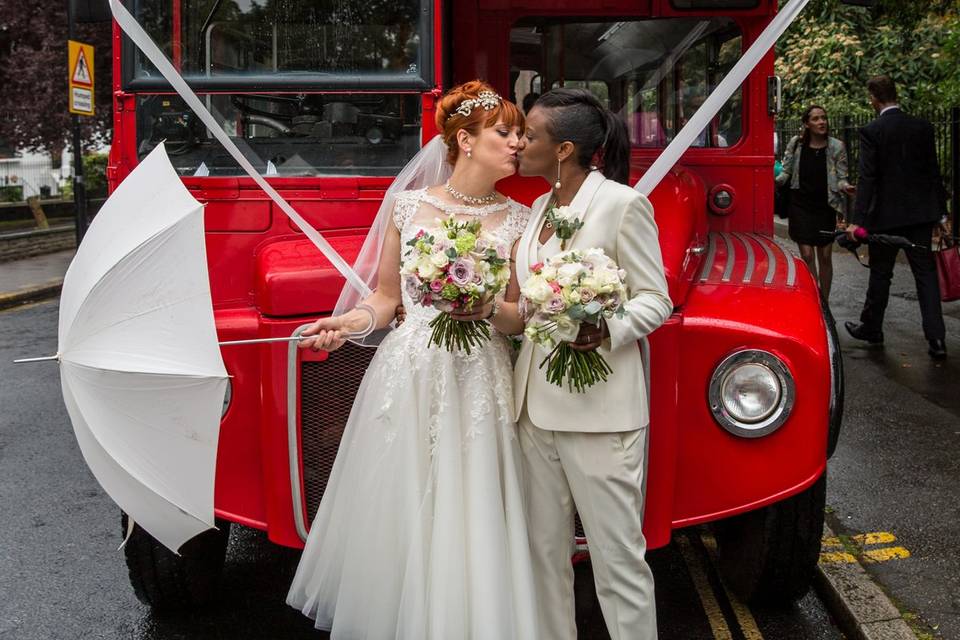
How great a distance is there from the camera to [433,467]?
3.27 metres

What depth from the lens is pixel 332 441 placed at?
364 centimetres

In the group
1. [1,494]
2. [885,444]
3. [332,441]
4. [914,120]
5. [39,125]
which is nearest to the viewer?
[332,441]

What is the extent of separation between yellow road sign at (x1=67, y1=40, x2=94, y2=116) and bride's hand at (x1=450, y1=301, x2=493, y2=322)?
464 inches

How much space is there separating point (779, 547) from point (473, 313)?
5.41 ft

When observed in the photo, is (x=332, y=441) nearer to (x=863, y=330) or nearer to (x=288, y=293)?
(x=288, y=293)

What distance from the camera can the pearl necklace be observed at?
347 centimetres

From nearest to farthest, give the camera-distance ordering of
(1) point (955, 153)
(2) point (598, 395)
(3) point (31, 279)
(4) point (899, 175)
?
(2) point (598, 395)
(4) point (899, 175)
(1) point (955, 153)
(3) point (31, 279)

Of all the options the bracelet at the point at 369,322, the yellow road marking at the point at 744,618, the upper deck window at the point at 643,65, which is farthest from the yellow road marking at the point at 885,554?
the bracelet at the point at 369,322

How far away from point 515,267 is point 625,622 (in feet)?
3.48

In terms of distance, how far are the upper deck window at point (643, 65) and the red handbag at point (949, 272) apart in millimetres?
3711

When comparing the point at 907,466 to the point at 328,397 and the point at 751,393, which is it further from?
the point at 328,397

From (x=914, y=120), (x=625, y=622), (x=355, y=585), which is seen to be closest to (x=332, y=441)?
(x=355, y=585)

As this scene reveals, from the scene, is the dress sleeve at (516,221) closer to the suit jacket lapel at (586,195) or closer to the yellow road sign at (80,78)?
the suit jacket lapel at (586,195)

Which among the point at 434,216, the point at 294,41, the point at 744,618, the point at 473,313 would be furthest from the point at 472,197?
the point at 744,618
